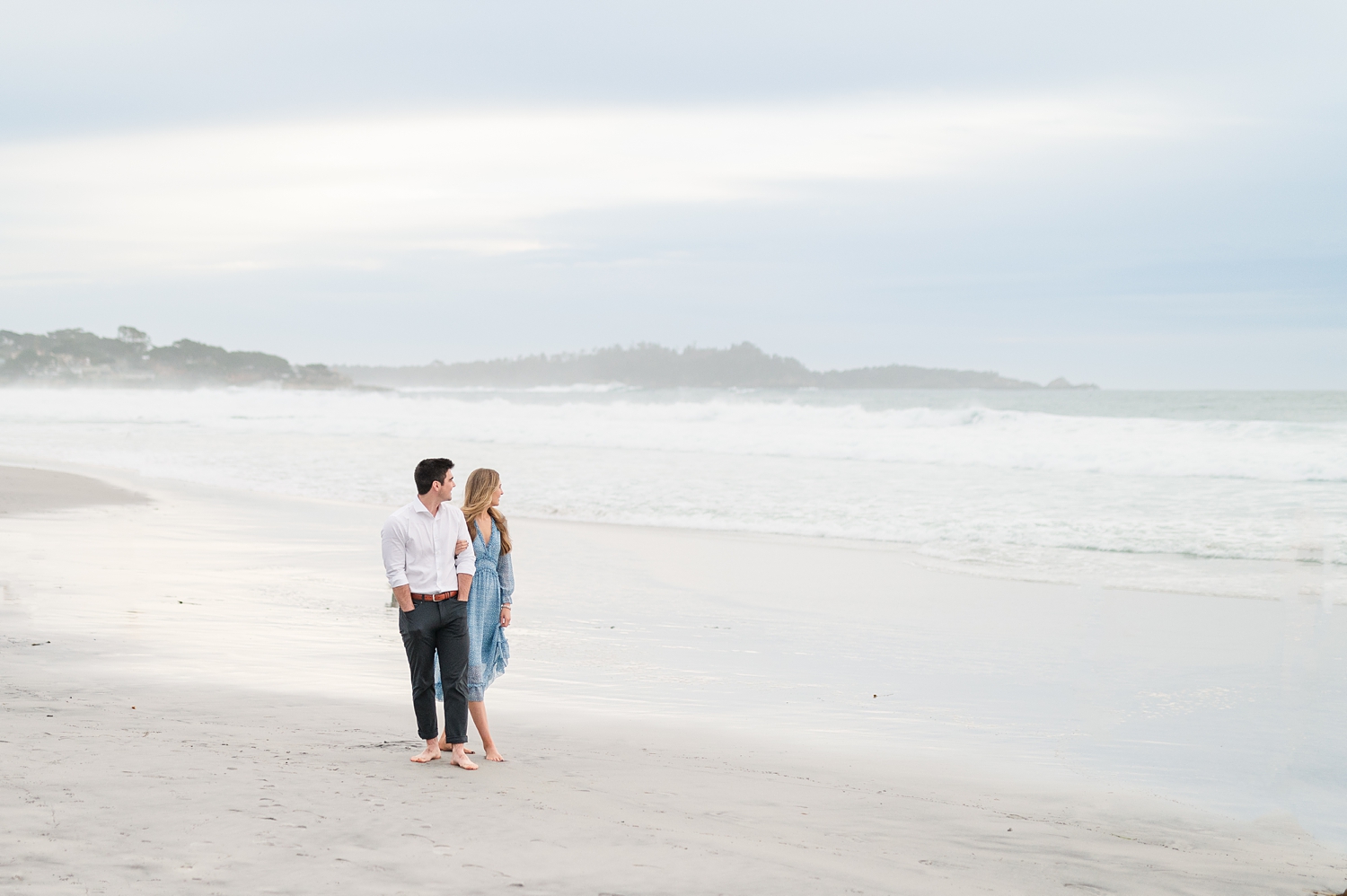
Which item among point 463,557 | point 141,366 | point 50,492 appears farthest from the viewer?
point 141,366

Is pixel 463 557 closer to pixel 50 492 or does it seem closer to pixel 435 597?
pixel 435 597

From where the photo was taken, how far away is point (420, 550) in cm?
Answer: 520

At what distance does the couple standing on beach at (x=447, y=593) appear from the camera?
17.0 ft

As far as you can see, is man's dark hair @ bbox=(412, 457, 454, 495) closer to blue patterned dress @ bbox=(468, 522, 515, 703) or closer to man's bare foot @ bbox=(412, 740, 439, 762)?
blue patterned dress @ bbox=(468, 522, 515, 703)

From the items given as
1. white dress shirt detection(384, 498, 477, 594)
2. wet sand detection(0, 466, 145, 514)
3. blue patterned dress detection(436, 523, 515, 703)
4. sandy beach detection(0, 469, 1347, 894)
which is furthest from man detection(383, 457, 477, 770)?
wet sand detection(0, 466, 145, 514)

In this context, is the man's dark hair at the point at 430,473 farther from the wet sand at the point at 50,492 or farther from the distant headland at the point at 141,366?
the distant headland at the point at 141,366

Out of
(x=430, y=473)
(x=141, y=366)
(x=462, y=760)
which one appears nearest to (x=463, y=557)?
(x=430, y=473)

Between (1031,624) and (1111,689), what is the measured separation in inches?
84.6

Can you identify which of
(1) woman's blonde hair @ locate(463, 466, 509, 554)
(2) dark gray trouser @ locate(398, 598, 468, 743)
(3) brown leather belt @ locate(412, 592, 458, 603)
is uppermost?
(1) woman's blonde hair @ locate(463, 466, 509, 554)

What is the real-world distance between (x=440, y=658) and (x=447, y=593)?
0.38 meters

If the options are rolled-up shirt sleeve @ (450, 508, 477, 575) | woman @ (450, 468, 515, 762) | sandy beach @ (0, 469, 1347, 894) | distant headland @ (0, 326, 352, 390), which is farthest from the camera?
distant headland @ (0, 326, 352, 390)

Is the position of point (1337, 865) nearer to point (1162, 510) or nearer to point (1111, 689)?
point (1111, 689)

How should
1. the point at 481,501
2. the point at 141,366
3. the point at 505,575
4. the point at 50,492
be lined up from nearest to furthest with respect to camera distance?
1. the point at 481,501
2. the point at 505,575
3. the point at 50,492
4. the point at 141,366

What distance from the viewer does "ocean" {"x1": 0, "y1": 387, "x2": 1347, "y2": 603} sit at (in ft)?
46.8
